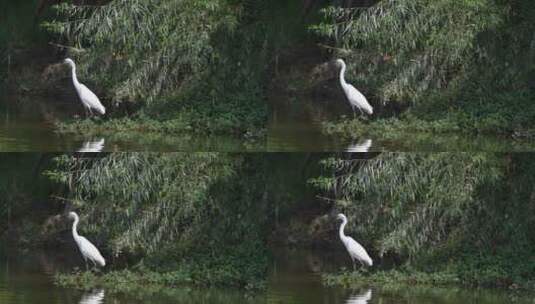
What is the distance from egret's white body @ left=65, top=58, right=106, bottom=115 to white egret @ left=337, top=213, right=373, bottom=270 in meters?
1.50

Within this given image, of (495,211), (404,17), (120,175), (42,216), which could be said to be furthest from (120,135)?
(495,211)

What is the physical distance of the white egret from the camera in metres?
5.01

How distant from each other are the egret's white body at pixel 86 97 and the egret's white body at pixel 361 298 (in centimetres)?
175

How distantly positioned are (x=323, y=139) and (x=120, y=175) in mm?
1187

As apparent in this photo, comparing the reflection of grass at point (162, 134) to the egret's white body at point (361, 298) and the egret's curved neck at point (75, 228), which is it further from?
the egret's white body at point (361, 298)

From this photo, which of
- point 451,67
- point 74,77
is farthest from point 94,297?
point 451,67

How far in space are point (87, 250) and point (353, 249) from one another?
151 centimetres

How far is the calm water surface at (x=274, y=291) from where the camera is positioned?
4984 mm

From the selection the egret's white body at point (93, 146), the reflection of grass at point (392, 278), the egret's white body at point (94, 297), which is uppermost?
the egret's white body at point (93, 146)

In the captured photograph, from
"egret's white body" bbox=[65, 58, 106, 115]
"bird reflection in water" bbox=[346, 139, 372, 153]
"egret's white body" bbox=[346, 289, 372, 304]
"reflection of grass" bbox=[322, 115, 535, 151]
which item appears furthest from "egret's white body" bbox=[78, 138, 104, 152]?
"egret's white body" bbox=[346, 289, 372, 304]

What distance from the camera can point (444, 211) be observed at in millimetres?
5164

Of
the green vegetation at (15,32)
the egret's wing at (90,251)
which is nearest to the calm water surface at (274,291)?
the egret's wing at (90,251)

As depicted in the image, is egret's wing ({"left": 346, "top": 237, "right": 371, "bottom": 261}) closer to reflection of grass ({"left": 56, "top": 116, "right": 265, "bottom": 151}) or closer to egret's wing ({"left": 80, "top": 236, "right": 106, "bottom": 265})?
reflection of grass ({"left": 56, "top": 116, "right": 265, "bottom": 151})

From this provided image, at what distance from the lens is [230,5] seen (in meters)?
5.06
